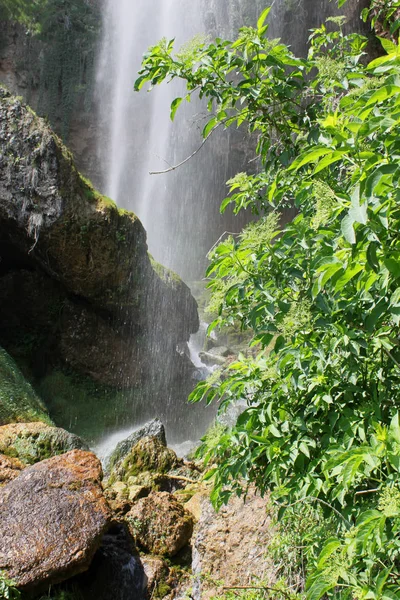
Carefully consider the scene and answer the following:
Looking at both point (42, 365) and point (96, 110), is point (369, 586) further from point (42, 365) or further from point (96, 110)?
point (96, 110)

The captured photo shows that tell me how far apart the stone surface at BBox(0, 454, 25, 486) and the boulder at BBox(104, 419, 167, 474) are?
7.05 feet

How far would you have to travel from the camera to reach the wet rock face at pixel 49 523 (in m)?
3.24

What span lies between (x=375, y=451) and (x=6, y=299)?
10287 millimetres

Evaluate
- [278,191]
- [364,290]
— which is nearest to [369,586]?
[364,290]

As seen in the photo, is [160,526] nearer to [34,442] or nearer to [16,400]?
[34,442]

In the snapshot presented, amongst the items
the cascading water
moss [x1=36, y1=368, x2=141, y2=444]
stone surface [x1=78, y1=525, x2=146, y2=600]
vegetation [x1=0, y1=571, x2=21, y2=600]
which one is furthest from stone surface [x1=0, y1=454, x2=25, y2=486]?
the cascading water

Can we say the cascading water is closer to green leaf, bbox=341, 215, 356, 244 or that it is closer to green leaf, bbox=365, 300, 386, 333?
green leaf, bbox=365, 300, 386, 333

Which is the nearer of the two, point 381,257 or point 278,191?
point 381,257

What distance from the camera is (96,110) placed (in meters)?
18.4

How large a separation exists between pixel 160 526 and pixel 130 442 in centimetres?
306

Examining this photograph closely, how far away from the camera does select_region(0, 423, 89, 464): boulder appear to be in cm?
569

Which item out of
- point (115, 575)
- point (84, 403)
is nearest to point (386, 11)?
point (115, 575)

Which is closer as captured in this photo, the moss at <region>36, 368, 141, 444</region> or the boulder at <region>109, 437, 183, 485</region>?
the boulder at <region>109, 437, 183, 485</region>

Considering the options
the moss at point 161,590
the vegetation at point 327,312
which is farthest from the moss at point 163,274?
the vegetation at point 327,312
